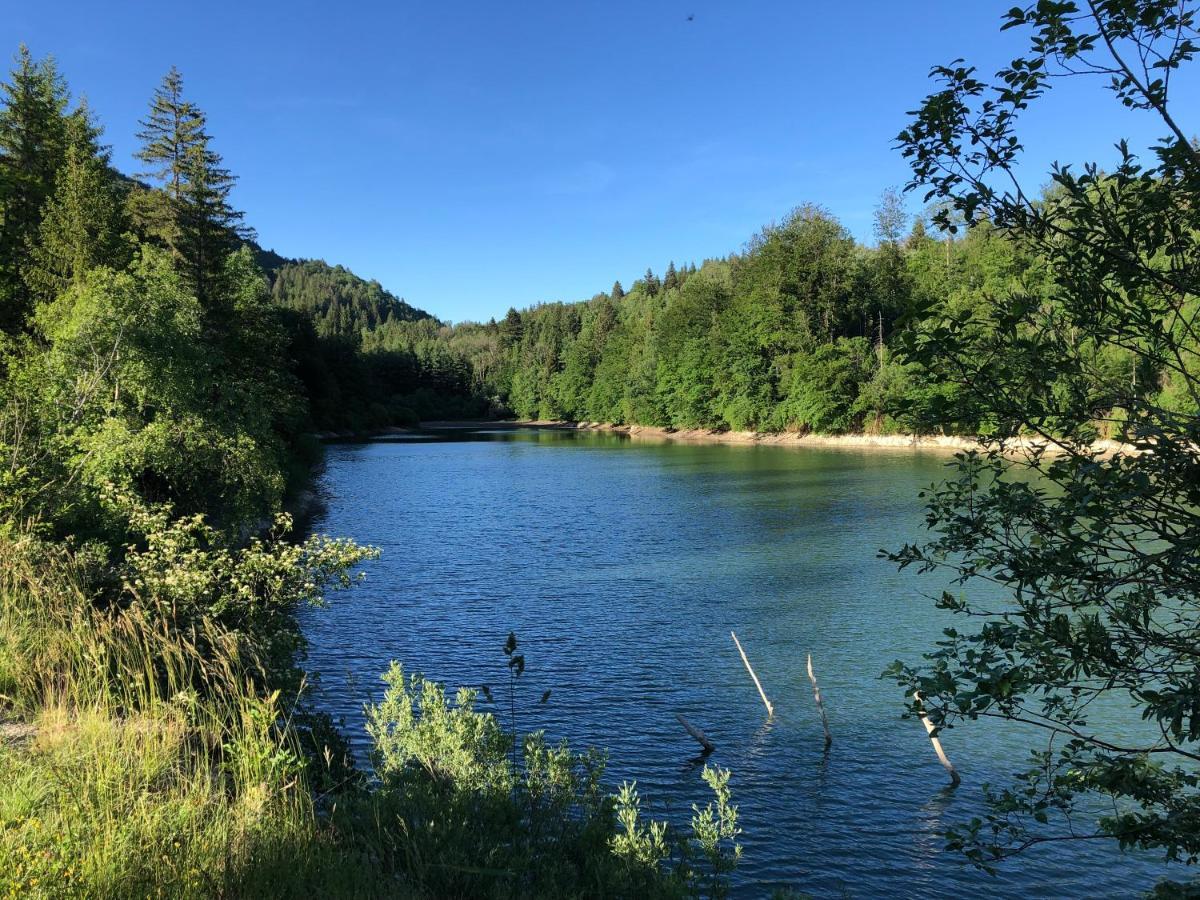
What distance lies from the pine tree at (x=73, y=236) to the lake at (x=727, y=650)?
13893mm

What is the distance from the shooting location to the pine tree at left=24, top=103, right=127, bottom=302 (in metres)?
26.7

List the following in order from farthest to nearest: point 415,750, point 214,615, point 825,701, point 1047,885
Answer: point 825,701 → point 214,615 → point 1047,885 → point 415,750

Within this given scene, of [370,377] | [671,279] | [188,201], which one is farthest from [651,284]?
[188,201]

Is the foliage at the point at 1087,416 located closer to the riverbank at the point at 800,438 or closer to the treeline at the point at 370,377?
the riverbank at the point at 800,438

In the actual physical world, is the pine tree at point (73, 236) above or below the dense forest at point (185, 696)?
above

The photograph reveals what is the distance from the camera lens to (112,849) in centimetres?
457

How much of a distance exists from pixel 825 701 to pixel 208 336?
28.5 metres

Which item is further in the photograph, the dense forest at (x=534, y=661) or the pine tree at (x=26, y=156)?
the pine tree at (x=26, y=156)

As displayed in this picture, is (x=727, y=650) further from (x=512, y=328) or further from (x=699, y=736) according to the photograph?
(x=512, y=328)

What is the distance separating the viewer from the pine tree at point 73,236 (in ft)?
87.5

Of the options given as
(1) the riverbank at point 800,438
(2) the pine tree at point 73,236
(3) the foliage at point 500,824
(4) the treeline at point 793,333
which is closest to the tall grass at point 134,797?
(3) the foliage at point 500,824

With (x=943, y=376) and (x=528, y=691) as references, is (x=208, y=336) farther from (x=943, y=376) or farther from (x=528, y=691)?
(x=943, y=376)

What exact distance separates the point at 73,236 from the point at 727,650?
26.7 metres

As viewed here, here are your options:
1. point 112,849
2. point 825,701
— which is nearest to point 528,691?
point 825,701
